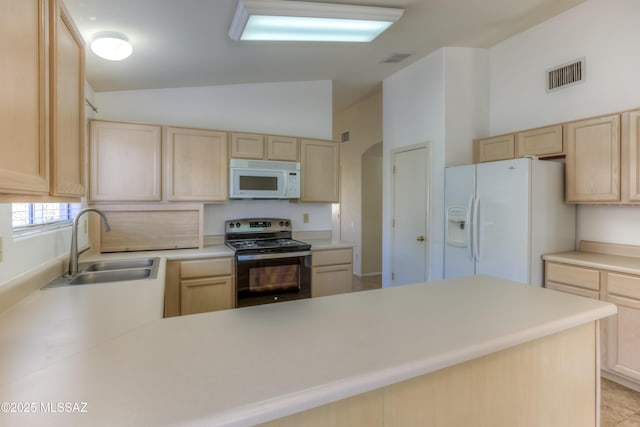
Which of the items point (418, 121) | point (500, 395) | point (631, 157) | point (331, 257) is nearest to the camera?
point (500, 395)

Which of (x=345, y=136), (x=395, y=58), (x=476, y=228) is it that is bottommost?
(x=476, y=228)

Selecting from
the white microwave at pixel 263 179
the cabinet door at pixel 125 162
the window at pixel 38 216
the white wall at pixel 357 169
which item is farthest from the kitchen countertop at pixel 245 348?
the white wall at pixel 357 169

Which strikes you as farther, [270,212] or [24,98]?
[270,212]

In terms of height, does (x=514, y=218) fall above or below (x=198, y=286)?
above

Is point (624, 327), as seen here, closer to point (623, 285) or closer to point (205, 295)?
point (623, 285)

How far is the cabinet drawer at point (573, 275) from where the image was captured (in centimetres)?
245

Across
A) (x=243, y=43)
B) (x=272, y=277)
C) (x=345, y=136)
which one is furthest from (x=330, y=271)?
(x=345, y=136)

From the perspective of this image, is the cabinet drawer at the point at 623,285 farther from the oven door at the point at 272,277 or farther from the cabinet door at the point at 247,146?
the cabinet door at the point at 247,146

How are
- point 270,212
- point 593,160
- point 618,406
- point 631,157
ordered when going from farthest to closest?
point 270,212
point 593,160
point 631,157
point 618,406

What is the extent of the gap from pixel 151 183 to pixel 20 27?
221 cm

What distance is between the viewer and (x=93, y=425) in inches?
21.8

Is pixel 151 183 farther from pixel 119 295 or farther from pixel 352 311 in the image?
pixel 352 311

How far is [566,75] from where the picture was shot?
303 cm

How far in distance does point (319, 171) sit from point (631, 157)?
8.91ft
